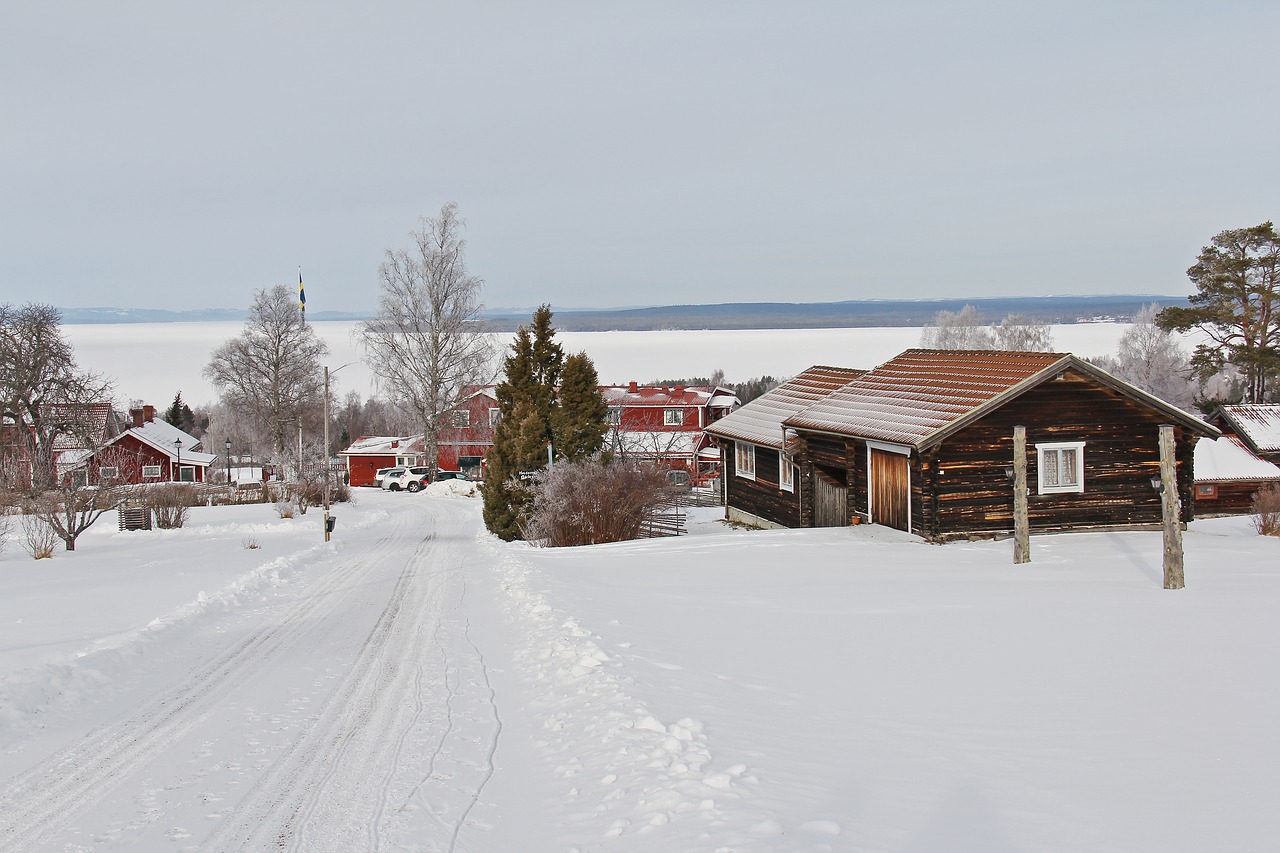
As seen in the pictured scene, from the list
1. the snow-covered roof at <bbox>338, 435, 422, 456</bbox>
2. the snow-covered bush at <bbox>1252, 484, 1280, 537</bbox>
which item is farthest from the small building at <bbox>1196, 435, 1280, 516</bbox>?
the snow-covered roof at <bbox>338, 435, 422, 456</bbox>

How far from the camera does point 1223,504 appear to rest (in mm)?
43031

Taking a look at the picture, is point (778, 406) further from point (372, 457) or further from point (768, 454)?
point (372, 457)

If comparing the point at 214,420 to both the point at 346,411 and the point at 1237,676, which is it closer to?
the point at 346,411

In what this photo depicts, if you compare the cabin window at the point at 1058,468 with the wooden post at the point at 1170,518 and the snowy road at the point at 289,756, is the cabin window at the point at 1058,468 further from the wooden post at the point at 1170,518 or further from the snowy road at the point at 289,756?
the snowy road at the point at 289,756

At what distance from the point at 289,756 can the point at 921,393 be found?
779 inches

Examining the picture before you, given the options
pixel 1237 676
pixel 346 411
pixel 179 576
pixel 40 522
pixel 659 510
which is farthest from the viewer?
pixel 346 411

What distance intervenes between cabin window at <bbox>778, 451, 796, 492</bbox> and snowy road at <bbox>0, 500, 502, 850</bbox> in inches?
Result: 678

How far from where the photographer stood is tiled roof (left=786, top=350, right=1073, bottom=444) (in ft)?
72.6

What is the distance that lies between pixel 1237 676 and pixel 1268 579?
7.60 metres

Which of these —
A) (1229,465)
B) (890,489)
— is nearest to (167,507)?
(890,489)

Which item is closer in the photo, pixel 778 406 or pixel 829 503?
pixel 829 503

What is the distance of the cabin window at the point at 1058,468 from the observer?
22625 millimetres

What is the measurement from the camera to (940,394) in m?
23.9

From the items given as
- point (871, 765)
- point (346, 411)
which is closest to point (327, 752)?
point (871, 765)
